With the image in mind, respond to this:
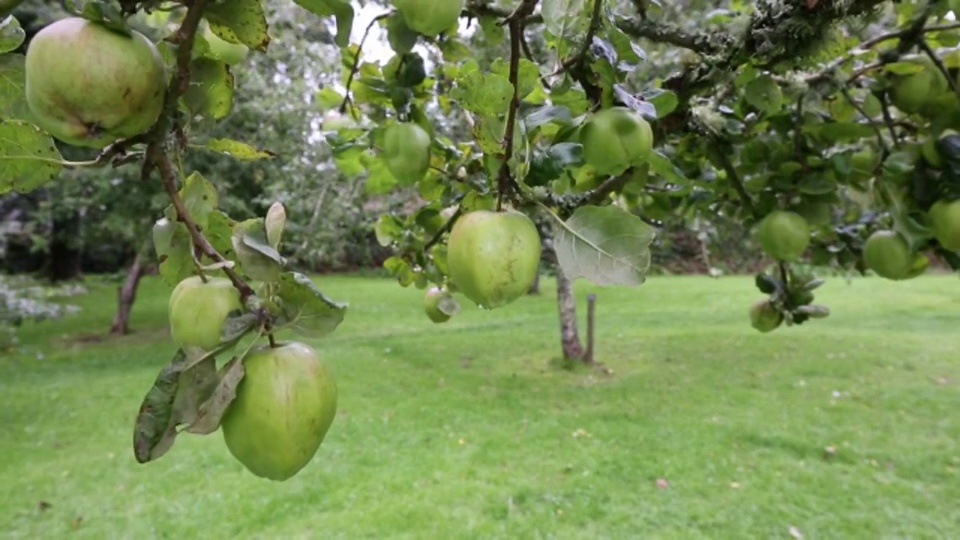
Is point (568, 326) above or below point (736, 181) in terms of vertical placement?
below

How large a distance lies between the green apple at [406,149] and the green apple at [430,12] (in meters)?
0.39

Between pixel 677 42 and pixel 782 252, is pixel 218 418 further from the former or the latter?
pixel 782 252

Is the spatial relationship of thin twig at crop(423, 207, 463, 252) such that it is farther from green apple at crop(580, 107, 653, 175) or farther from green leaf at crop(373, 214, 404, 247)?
green apple at crop(580, 107, 653, 175)

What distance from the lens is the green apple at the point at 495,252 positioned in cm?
75

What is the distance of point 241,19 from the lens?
707 millimetres

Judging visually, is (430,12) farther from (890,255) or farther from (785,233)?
(890,255)

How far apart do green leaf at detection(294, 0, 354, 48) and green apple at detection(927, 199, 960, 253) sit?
1.17 m

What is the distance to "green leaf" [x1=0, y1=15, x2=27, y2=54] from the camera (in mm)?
786

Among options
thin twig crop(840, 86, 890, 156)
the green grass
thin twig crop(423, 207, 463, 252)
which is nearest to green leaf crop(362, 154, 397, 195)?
thin twig crop(423, 207, 463, 252)

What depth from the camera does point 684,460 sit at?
16.8ft

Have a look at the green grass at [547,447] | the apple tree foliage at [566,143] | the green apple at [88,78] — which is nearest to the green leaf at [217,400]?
the apple tree foliage at [566,143]

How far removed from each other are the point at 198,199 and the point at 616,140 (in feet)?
1.73

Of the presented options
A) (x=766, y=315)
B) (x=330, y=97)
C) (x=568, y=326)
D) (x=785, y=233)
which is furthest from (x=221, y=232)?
(x=568, y=326)

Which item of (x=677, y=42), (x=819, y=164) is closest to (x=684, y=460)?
(x=819, y=164)
